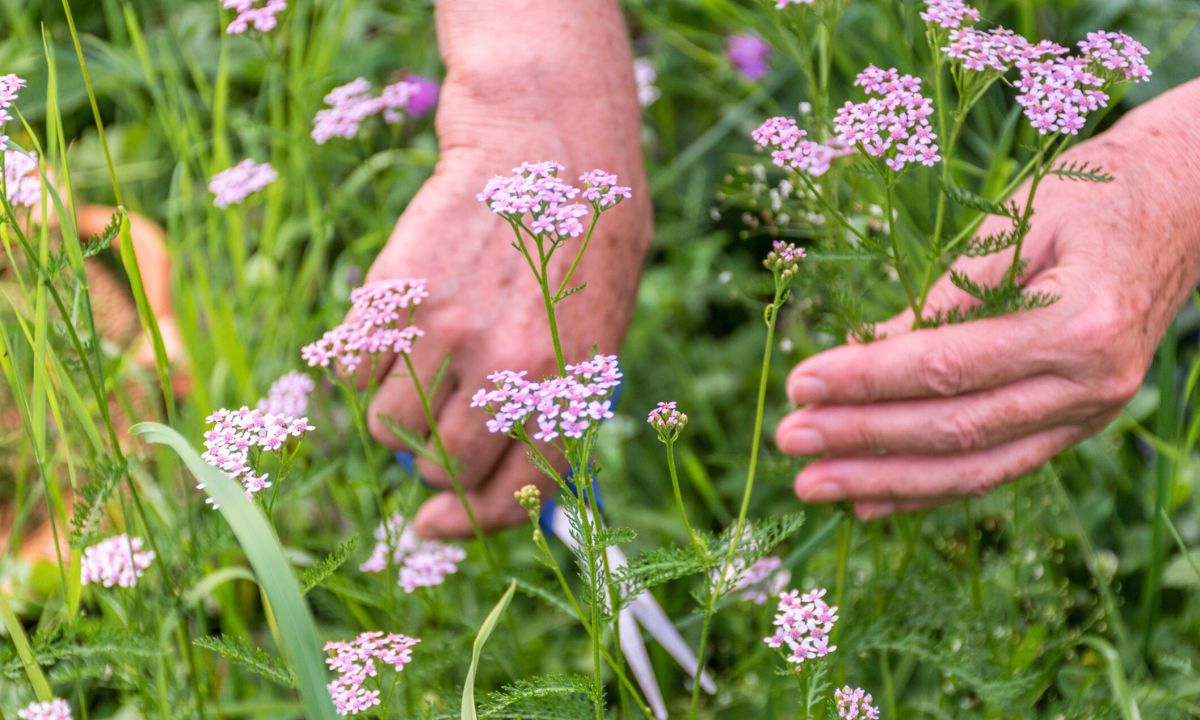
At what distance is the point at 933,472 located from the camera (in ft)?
4.23

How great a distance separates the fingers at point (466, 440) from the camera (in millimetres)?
1374

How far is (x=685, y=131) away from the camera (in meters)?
2.64

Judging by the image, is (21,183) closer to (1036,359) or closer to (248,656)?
(248,656)

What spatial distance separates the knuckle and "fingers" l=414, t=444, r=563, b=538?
1.42 feet

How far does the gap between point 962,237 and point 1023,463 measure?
0.30m

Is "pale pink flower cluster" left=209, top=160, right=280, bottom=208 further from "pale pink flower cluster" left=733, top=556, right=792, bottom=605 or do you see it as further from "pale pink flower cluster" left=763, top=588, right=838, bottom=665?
"pale pink flower cluster" left=763, top=588, right=838, bottom=665

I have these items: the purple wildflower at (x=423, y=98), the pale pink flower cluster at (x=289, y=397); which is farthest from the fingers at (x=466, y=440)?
the purple wildflower at (x=423, y=98)

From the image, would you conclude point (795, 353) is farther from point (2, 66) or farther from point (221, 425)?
point (2, 66)

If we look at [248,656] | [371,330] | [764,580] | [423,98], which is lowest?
[764,580]

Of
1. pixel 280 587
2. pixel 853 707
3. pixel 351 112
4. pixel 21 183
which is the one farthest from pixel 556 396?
pixel 351 112

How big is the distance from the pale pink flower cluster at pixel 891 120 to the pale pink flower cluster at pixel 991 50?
0.15 ft

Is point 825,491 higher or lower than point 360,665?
lower

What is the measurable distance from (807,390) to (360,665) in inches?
22.1

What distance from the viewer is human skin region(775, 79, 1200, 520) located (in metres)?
1.22
